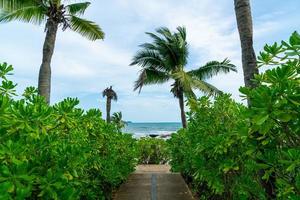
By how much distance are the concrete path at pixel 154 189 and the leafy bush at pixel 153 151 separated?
7932 millimetres

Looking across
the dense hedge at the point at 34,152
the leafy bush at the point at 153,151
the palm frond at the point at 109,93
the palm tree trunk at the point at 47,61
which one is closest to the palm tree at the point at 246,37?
the dense hedge at the point at 34,152

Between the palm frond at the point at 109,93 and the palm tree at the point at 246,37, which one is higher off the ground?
the palm frond at the point at 109,93

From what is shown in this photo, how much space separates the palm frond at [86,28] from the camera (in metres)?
14.2

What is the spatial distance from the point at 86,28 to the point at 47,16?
199cm

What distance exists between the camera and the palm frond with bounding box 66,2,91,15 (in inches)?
538

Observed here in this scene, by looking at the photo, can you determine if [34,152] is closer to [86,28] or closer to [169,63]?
[86,28]

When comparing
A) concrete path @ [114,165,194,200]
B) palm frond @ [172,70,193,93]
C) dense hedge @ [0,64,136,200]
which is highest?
palm frond @ [172,70,193,93]

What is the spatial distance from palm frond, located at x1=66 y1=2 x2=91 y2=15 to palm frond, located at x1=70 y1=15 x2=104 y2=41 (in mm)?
194

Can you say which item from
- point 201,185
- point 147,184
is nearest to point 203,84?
point 147,184

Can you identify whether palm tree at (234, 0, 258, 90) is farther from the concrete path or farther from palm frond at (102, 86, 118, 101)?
palm frond at (102, 86, 118, 101)

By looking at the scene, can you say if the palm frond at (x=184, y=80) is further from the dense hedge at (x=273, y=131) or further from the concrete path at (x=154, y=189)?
the dense hedge at (x=273, y=131)

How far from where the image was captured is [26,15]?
13.7 meters

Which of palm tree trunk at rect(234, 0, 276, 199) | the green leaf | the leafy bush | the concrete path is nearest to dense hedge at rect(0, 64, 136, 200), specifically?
the green leaf

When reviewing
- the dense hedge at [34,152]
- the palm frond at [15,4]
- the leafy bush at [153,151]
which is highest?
the palm frond at [15,4]
